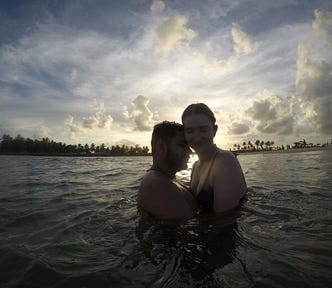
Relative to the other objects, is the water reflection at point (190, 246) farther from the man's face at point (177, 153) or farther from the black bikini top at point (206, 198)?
the man's face at point (177, 153)

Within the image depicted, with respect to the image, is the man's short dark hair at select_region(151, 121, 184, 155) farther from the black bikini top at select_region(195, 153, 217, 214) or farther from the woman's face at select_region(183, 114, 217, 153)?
the black bikini top at select_region(195, 153, 217, 214)

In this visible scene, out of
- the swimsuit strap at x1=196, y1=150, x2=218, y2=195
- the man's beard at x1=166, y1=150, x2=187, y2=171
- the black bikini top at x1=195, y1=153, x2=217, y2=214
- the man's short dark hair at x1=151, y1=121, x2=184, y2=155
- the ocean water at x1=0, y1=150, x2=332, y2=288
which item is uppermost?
the man's short dark hair at x1=151, y1=121, x2=184, y2=155

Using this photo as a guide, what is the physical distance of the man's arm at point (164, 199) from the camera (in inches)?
161

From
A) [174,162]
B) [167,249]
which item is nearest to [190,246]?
[167,249]

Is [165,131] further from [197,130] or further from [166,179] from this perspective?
[166,179]

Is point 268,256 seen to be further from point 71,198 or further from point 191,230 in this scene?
point 71,198

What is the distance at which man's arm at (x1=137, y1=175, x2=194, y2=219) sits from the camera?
4.09 meters

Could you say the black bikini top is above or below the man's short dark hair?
below

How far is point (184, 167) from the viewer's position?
4.57m

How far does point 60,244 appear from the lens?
381 cm

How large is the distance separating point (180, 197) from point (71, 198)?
4.57 m

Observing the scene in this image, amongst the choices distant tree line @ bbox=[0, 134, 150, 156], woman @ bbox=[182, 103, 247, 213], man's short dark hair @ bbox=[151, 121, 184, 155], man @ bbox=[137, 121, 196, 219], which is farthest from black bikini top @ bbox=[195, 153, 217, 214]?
Answer: distant tree line @ bbox=[0, 134, 150, 156]

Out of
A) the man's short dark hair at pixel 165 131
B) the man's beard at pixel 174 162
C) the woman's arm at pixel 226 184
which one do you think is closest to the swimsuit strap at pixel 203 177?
the woman's arm at pixel 226 184

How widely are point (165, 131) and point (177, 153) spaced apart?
411mm
